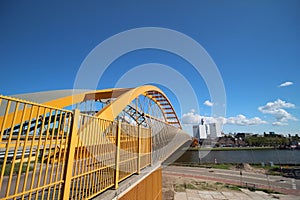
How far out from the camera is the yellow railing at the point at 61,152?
188cm

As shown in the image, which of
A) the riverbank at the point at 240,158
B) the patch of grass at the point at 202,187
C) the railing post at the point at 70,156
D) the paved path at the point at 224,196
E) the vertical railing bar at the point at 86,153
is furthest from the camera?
the riverbank at the point at 240,158

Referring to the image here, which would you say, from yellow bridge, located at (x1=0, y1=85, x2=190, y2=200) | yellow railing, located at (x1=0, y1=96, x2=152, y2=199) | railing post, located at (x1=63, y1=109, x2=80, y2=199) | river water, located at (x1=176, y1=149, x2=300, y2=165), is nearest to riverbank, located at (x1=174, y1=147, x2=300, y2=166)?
river water, located at (x1=176, y1=149, x2=300, y2=165)

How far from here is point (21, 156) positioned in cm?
196

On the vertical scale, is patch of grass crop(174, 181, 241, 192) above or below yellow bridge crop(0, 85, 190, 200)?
below

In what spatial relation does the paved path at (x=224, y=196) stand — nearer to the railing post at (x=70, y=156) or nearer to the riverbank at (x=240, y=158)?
the railing post at (x=70, y=156)

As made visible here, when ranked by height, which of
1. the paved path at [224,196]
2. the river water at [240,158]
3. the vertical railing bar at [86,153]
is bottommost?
the river water at [240,158]

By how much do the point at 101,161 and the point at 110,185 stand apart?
737 millimetres

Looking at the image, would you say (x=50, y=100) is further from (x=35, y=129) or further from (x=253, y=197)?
(x=253, y=197)

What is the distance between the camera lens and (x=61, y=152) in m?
2.55

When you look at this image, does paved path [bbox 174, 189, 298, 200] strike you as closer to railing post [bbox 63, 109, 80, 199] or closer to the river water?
railing post [bbox 63, 109, 80, 199]

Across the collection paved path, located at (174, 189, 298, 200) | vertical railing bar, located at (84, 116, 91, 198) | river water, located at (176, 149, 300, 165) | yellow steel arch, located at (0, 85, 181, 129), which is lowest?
A: river water, located at (176, 149, 300, 165)

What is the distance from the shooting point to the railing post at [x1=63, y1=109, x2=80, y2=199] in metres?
2.53

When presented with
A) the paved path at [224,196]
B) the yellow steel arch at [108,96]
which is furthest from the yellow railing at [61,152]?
the paved path at [224,196]

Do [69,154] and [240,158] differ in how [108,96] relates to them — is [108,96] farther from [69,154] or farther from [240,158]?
[240,158]
